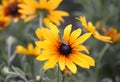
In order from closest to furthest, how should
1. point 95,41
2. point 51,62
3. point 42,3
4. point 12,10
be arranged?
point 51,62, point 42,3, point 12,10, point 95,41

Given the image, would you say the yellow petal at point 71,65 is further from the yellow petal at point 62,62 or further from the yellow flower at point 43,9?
the yellow flower at point 43,9

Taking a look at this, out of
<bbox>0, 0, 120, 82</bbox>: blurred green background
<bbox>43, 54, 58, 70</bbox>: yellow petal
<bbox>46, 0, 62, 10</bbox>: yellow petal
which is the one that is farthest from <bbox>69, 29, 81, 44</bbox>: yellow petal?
<bbox>0, 0, 120, 82</bbox>: blurred green background

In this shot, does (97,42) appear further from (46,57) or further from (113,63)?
(46,57)

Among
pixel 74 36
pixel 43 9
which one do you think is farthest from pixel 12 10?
pixel 74 36

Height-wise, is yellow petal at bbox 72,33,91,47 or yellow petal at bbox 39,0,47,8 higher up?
yellow petal at bbox 39,0,47,8

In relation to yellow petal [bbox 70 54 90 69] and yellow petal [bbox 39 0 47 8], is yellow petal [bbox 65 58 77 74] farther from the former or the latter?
yellow petal [bbox 39 0 47 8]

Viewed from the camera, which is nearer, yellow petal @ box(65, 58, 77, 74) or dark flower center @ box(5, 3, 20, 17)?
yellow petal @ box(65, 58, 77, 74)

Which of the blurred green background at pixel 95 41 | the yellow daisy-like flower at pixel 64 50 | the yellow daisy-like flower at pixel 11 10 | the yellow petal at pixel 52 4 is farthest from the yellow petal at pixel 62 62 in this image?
the yellow daisy-like flower at pixel 11 10

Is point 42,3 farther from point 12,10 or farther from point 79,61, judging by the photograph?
point 79,61

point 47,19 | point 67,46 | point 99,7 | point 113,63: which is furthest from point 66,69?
point 99,7
